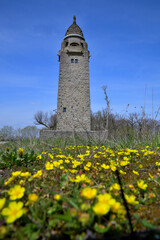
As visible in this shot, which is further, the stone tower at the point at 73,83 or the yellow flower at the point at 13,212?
the stone tower at the point at 73,83

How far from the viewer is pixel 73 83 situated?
14.9m

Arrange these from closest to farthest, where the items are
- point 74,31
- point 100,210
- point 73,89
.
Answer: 1. point 100,210
2. point 73,89
3. point 74,31

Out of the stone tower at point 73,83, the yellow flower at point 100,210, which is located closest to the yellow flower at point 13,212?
the yellow flower at point 100,210

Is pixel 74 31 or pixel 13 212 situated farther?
pixel 74 31

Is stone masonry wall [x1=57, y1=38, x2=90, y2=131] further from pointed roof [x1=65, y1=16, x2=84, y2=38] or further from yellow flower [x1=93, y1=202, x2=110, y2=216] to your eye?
yellow flower [x1=93, y1=202, x2=110, y2=216]

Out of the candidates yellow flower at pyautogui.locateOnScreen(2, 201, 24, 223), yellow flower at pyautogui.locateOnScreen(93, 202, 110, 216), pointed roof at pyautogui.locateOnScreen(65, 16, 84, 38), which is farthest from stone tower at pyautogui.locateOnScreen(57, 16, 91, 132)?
yellow flower at pyautogui.locateOnScreen(93, 202, 110, 216)

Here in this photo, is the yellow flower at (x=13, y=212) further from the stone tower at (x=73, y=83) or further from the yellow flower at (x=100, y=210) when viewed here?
the stone tower at (x=73, y=83)

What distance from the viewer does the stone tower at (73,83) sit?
14.3 meters

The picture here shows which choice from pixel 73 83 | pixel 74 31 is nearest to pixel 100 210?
pixel 73 83

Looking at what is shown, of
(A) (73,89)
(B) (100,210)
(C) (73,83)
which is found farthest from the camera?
(C) (73,83)

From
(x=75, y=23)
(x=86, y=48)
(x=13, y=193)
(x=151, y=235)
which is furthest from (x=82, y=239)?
(x=75, y=23)

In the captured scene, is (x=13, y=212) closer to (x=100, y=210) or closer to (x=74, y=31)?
(x=100, y=210)

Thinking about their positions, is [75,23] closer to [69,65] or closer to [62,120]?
[69,65]

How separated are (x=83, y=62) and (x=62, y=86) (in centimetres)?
378
